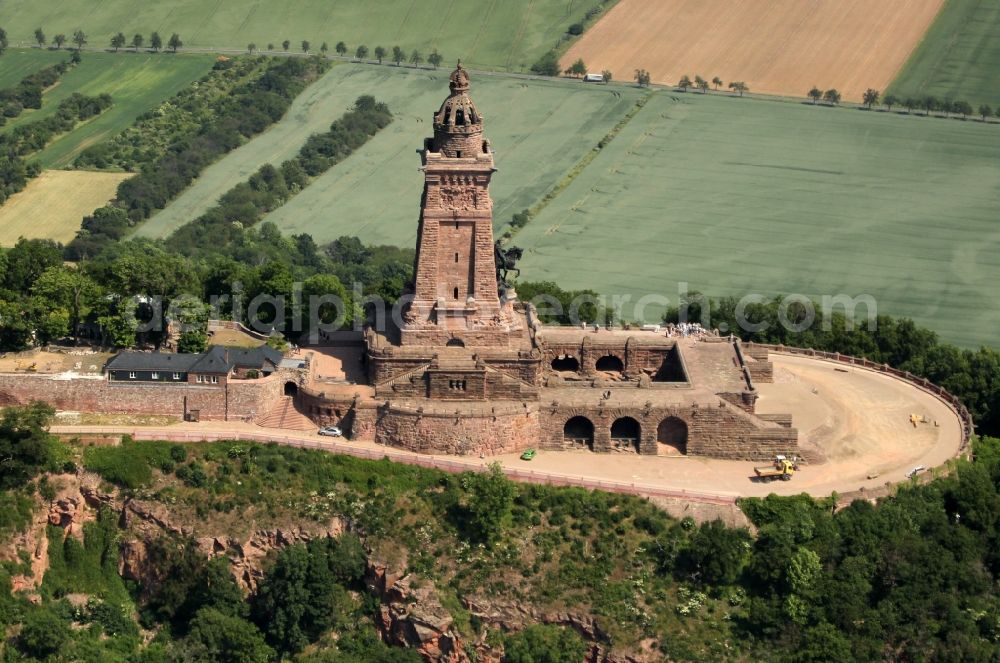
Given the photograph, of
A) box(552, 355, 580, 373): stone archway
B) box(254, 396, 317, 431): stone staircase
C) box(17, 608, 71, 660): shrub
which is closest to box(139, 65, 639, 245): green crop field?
box(552, 355, 580, 373): stone archway

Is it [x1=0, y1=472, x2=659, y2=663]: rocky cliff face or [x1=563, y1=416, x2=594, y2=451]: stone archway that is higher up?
[x1=563, y1=416, x2=594, y2=451]: stone archway

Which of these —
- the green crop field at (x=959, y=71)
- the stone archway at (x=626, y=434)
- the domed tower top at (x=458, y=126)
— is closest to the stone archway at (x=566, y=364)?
the stone archway at (x=626, y=434)

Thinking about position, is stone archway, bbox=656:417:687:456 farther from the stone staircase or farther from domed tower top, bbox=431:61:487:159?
the stone staircase

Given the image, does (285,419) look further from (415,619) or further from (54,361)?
(415,619)

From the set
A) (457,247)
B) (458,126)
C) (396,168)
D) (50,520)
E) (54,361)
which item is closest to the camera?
(50,520)

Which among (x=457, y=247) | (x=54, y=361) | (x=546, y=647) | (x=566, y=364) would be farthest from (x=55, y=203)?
(x=546, y=647)
